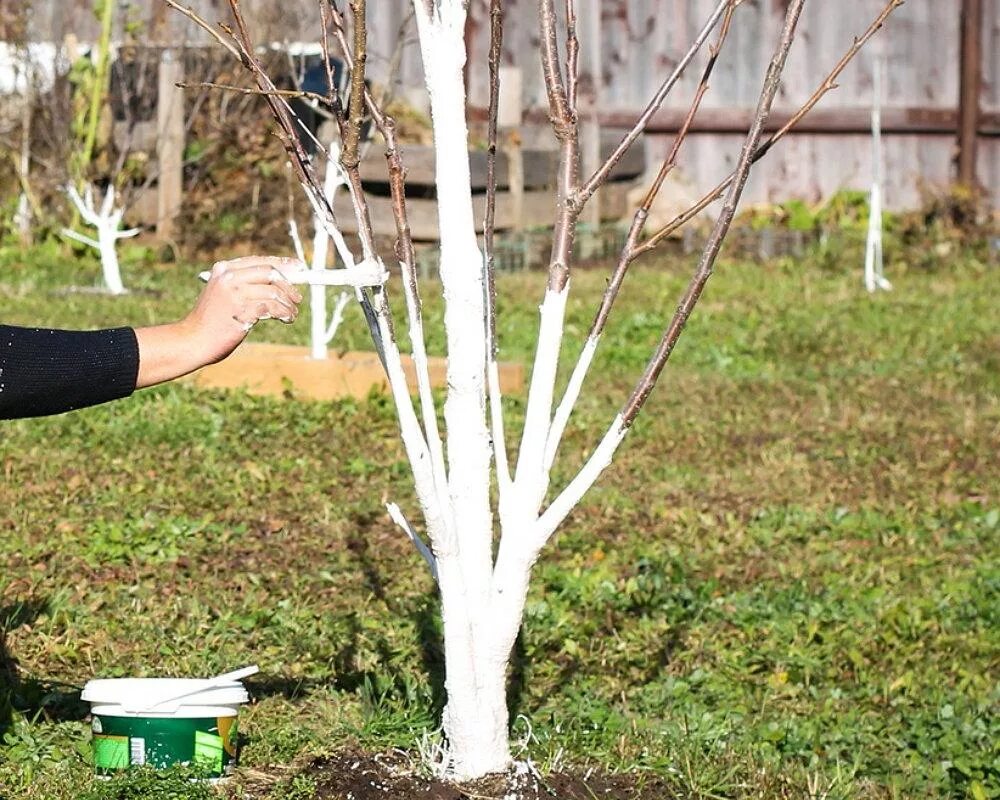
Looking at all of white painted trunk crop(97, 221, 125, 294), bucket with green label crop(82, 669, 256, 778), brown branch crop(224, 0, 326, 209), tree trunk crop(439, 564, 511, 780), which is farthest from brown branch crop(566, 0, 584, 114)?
white painted trunk crop(97, 221, 125, 294)

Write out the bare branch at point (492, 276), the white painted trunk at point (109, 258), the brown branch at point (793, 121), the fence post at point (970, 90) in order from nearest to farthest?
the brown branch at point (793, 121)
the bare branch at point (492, 276)
the white painted trunk at point (109, 258)
the fence post at point (970, 90)

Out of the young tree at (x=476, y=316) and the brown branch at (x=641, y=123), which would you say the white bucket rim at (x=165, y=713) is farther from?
the brown branch at (x=641, y=123)

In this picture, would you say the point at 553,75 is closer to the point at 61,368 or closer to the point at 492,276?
the point at 492,276

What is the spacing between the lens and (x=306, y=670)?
4.23 m

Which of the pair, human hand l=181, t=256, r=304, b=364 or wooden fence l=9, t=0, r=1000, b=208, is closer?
human hand l=181, t=256, r=304, b=364

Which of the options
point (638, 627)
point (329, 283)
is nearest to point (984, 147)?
point (638, 627)

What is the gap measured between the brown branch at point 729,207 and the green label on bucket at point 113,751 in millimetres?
1206

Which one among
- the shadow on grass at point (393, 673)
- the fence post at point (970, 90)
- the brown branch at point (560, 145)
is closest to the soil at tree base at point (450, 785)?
the shadow on grass at point (393, 673)

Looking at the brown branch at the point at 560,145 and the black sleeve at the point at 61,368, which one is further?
the brown branch at the point at 560,145

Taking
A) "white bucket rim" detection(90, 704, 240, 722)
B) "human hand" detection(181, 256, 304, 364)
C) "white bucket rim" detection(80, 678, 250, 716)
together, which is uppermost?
"human hand" detection(181, 256, 304, 364)

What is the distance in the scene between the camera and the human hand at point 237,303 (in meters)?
2.92

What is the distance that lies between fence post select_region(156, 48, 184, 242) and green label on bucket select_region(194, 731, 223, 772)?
9095 millimetres

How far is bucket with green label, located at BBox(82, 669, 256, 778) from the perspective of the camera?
10.6ft

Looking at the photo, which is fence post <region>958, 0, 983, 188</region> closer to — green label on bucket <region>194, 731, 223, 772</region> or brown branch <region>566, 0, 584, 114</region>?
brown branch <region>566, 0, 584, 114</region>
